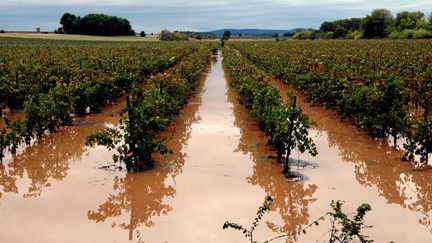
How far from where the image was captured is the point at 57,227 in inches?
346

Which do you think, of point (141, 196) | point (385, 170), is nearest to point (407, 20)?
point (385, 170)

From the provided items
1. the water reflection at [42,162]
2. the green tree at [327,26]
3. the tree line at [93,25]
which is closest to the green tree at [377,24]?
the green tree at [327,26]

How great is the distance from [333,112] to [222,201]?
12158 millimetres

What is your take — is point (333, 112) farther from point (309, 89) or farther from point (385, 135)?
point (385, 135)

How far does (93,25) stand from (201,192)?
13501cm

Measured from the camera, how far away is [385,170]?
41.2ft

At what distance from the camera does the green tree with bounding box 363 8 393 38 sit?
123438 mm

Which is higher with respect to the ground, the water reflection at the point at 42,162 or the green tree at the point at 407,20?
the green tree at the point at 407,20

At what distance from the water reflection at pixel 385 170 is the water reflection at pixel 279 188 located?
176cm

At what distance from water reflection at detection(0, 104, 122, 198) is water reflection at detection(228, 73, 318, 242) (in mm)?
4389

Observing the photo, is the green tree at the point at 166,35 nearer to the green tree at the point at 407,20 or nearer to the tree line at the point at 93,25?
the tree line at the point at 93,25

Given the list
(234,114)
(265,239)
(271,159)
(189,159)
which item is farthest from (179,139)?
(265,239)

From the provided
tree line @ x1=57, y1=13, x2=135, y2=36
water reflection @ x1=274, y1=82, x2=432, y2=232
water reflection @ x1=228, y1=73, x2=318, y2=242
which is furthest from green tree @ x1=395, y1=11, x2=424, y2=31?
water reflection @ x1=228, y1=73, x2=318, y2=242

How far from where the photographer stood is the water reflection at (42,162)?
11.2m
